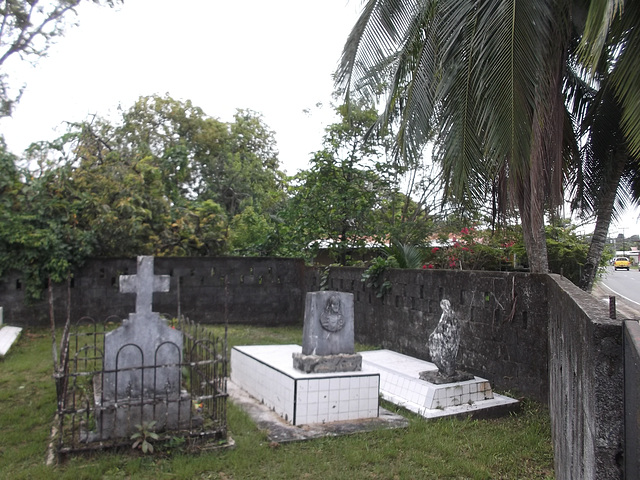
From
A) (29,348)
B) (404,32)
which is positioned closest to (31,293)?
(29,348)

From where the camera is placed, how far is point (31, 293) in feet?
39.6

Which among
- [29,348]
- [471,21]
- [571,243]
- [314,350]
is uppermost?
[471,21]

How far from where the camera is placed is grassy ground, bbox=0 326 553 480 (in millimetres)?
4449

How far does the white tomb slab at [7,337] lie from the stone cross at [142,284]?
487 cm

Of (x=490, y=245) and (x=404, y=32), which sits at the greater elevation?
(x=404, y=32)

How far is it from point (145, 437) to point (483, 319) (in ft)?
14.9

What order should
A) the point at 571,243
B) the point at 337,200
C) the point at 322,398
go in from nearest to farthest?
the point at 322,398 < the point at 571,243 < the point at 337,200

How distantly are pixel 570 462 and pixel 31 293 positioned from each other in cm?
1217

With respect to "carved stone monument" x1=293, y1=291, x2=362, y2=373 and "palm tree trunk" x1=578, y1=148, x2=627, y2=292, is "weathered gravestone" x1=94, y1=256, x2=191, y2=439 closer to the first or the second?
"carved stone monument" x1=293, y1=291, x2=362, y2=373

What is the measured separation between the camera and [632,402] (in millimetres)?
1749

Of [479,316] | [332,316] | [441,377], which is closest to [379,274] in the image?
[479,316]

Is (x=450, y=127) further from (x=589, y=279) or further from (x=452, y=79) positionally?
(x=589, y=279)

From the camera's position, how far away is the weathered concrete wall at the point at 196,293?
40.3ft

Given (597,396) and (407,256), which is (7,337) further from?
(597,396)
